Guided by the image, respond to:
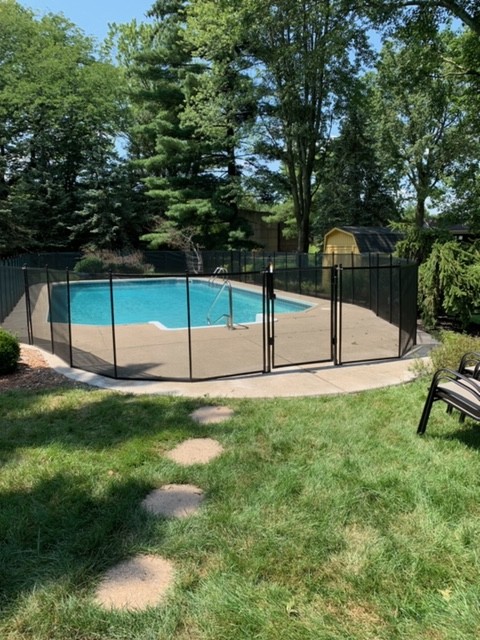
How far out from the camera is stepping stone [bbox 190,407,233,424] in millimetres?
4547

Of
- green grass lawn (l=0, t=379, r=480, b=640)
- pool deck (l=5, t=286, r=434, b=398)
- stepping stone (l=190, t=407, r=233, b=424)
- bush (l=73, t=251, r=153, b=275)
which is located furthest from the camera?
bush (l=73, t=251, r=153, b=275)

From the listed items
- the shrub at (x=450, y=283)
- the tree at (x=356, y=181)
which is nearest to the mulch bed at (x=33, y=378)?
the shrub at (x=450, y=283)

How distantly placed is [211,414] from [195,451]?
956 mm

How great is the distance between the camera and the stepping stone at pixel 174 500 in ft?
9.37

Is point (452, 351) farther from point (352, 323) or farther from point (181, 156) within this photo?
point (181, 156)

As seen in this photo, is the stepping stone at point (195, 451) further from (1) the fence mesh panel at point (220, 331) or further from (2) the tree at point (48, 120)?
(2) the tree at point (48, 120)

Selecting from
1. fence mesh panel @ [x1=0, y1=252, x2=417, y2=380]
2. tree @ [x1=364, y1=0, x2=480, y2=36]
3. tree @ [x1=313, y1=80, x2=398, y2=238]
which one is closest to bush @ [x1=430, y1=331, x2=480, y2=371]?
fence mesh panel @ [x1=0, y1=252, x2=417, y2=380]

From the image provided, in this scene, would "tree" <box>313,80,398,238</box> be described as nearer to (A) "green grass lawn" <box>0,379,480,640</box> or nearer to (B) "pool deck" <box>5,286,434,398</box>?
(B) "pool deck" <box>5,286,434,398</box>

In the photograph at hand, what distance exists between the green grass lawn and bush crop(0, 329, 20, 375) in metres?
2.35

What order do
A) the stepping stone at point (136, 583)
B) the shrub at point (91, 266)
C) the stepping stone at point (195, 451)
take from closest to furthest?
the stepping stone at point (136, 583), the stepping stone at point (195, 451), the shrub at point (91, 266)

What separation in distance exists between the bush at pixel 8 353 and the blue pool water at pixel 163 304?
4.90 meters

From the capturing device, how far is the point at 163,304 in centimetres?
1838

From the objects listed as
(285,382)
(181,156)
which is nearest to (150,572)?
(285,382)

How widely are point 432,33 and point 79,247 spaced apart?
23.1m
